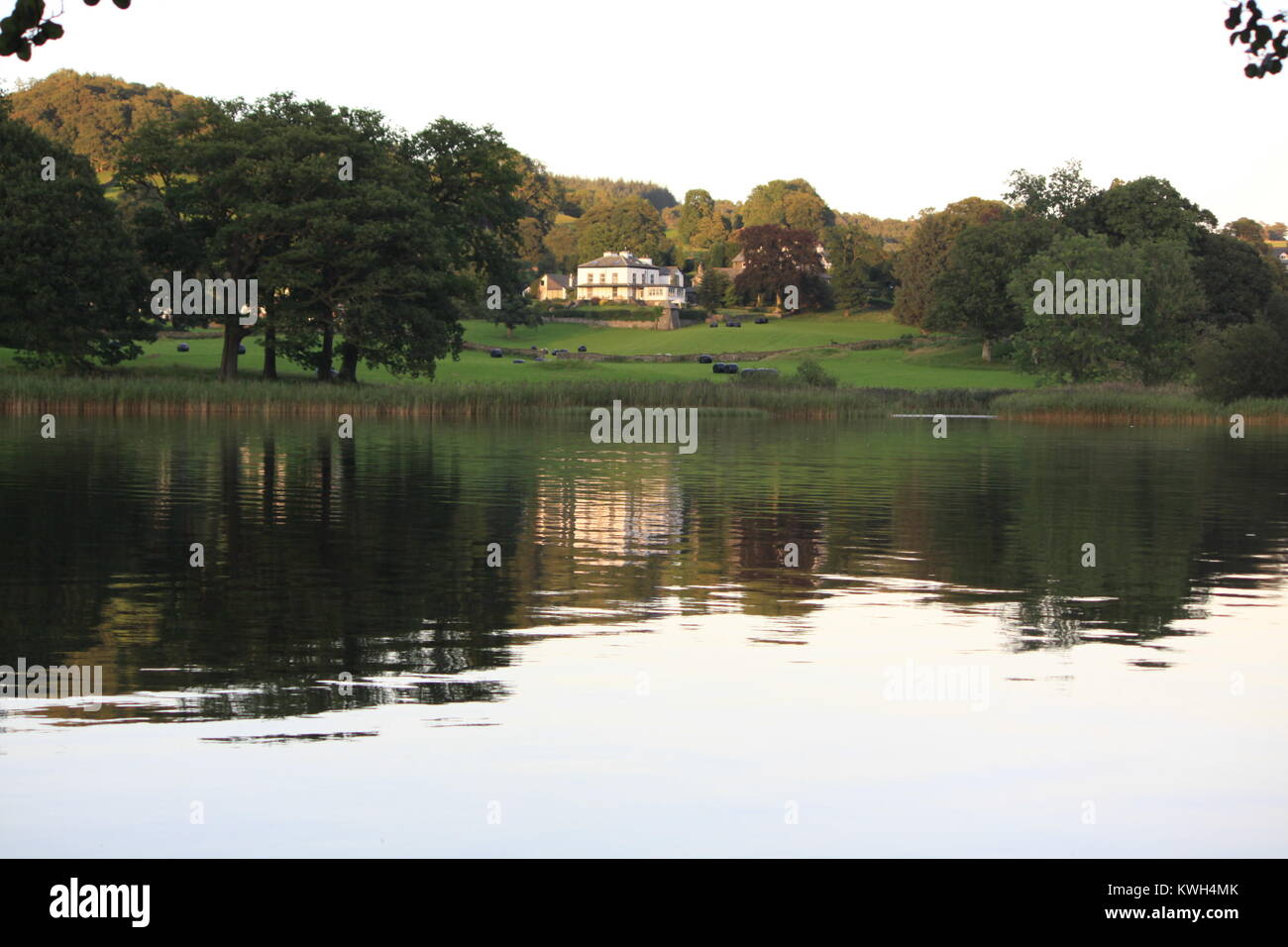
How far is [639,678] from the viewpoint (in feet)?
47.9

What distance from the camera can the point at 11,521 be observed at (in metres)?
27.4

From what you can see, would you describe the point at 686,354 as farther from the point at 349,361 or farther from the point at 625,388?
the point at 625,388

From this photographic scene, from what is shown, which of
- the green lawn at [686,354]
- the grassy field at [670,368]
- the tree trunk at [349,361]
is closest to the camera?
the tree trunk at [349,361]

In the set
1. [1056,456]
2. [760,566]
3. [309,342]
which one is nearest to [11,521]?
[760,566]

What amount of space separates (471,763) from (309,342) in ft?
261

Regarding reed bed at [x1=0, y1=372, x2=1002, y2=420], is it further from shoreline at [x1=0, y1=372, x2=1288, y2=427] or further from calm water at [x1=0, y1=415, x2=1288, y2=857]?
calm water at [x1=0, y1=415, x2=1288, y2=857]

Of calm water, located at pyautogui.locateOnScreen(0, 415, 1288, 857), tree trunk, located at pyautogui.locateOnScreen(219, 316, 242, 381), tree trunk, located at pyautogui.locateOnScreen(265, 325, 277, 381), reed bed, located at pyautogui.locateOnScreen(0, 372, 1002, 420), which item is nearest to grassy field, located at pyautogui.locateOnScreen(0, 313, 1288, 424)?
reed bed, located at pyautogui.locateOnScreen(0, 372, 1002, 420)

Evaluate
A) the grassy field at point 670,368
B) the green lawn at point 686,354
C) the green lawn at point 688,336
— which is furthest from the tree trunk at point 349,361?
the green lawn at point 688,336

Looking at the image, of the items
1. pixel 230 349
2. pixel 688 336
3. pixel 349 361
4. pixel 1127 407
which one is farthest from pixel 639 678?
pixel 688 336

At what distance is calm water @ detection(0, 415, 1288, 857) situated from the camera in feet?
32.9

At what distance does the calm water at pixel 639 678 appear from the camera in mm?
10031

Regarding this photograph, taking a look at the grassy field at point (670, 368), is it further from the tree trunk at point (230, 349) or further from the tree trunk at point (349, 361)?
→ the tree trunk at point (349, 361)

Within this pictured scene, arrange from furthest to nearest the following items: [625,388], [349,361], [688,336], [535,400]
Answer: [688,336] < [349,361] < [625,388] < [535,400]

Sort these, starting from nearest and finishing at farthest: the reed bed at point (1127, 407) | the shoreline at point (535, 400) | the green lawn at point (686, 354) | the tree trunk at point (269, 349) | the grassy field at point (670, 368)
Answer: the shoreline at point (535, 400) → the tree trunk at point (269, 349) → the reed bed at point (1127, 407) → the grassy field at point (670, 368) → the green lawn at point (686, 354)
